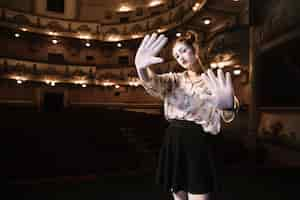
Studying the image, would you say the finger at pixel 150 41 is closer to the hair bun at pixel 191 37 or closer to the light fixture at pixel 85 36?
the hair bun at pixel 191 37

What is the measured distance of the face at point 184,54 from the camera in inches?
56.3

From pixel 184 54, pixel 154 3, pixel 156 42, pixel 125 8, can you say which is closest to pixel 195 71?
pixel 184 54

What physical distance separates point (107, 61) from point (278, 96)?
1630 cm

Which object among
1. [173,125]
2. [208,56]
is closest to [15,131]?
[173,125]

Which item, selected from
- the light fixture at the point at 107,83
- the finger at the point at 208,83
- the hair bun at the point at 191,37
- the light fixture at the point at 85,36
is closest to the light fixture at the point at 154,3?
the light fixture at the point at 85,36

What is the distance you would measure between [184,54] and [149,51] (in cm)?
27

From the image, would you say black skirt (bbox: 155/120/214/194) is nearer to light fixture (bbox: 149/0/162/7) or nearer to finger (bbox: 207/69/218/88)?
finger (bbox: 207/69/218/88)

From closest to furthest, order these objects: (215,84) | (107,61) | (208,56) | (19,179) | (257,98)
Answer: (215,84) → (19,179) → (257,98) → (208,56) → (107,61)

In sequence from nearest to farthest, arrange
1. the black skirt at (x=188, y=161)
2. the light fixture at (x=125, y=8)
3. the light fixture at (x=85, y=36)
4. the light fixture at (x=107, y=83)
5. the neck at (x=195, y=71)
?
the black skirt at (x=188, y=161), the neck at (x=195, y=71), the light fixture at (x=107, y=83), the light fixture at (x=85, y=36), the light fixture at (x=125, y=8)

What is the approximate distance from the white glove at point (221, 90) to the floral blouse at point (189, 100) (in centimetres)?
12

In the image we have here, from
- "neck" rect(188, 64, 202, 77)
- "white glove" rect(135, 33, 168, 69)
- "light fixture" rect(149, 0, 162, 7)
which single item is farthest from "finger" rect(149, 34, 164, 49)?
"light fixture" rect(149, 0, 162, 7)

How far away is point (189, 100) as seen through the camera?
56.4 inches

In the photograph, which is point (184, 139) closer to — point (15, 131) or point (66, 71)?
point (15, 131)

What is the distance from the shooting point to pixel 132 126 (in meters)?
7.88
